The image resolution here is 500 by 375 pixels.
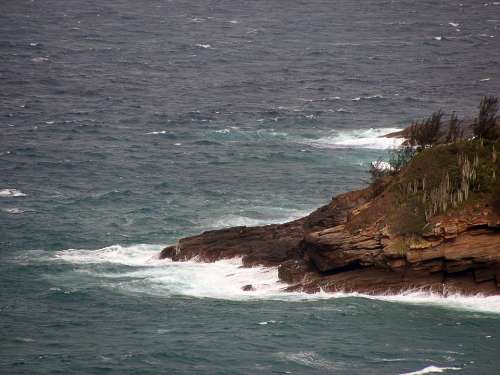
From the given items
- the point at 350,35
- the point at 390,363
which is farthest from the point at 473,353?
the point at 350,35

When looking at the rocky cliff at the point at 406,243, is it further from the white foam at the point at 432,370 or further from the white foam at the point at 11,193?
the white foam at the point at 11,193

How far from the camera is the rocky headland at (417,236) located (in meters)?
67.1

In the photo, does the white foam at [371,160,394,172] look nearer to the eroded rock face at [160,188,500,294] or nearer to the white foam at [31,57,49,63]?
the eroded rock face at [160,188,500,294]

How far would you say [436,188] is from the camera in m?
69.7

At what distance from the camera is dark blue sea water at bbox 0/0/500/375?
6203 centimetres

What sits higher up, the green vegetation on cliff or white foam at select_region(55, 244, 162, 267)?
the green vegetation on cliff

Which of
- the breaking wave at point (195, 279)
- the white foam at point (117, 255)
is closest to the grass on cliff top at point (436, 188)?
the breaking wave at point (195, 279)

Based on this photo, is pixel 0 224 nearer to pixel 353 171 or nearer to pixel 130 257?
pixel 130 257

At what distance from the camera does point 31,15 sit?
198 m

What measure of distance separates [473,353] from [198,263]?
23160 millimetres

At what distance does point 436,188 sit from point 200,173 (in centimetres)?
3861

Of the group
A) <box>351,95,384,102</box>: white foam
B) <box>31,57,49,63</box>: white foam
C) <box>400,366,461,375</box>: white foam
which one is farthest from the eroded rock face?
<box>31,57,49,63</box>: white foam

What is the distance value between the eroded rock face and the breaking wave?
0.60 m

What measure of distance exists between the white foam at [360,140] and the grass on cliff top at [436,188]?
129ft
